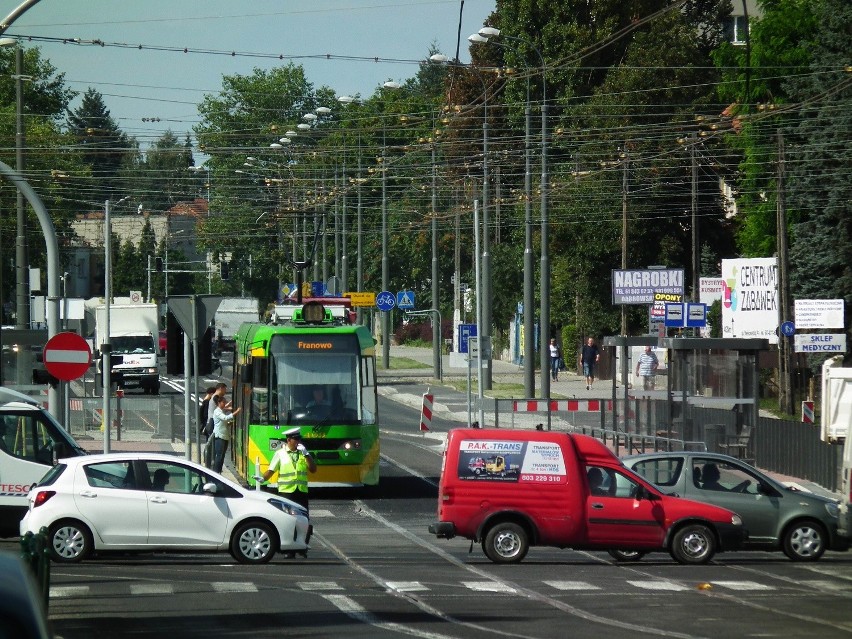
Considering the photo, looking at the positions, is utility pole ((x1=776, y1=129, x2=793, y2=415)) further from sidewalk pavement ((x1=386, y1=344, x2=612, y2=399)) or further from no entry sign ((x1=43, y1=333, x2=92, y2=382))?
no entry sign ((x1=43, y1=333, x2=92, y2=382))

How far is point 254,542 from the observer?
693 inches

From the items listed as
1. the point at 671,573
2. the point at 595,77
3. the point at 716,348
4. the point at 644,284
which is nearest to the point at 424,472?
the point at 716,348

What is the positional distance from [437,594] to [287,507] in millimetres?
3389

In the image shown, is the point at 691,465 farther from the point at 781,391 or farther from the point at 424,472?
the point at 781,391

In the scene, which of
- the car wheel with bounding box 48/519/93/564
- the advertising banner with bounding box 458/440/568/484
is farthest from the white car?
the advertising banner with bounding box 458/440/568/484

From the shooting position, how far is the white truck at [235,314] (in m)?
87.8

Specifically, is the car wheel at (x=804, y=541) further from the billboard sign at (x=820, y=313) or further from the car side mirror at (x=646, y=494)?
the billboard sign at (x=820, y=313)

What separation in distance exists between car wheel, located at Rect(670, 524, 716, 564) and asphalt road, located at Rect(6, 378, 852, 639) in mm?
218

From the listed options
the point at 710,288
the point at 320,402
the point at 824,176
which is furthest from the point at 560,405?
the point at 824,176

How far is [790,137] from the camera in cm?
6050

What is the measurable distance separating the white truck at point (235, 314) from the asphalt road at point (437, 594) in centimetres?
6675

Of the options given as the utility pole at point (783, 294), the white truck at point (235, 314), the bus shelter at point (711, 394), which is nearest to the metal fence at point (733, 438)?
the bus shelter at point (711, 394)

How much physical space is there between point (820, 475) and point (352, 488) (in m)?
8.77

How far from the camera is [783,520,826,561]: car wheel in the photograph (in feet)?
62.3
